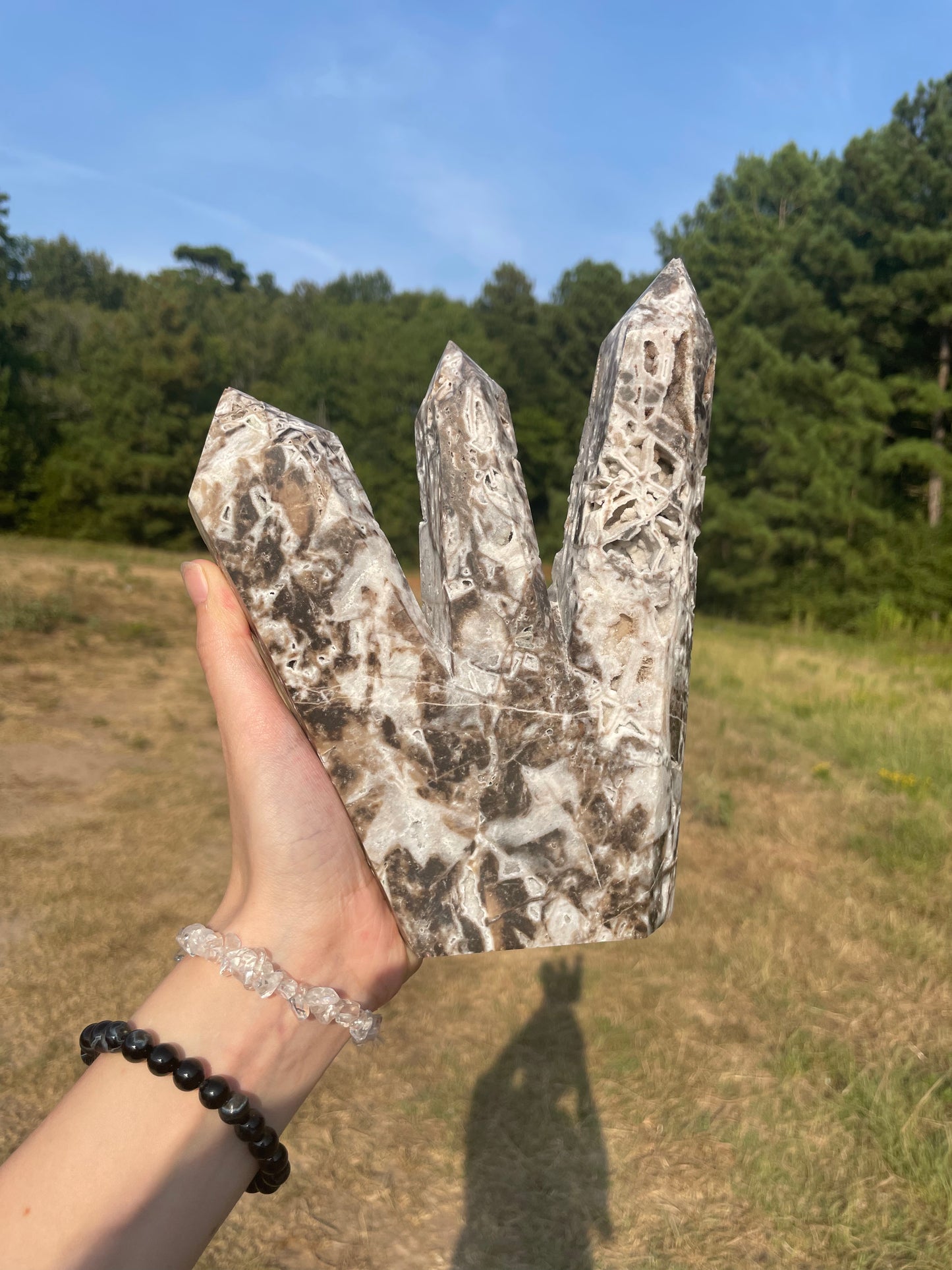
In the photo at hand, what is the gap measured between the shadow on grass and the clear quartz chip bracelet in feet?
5.44

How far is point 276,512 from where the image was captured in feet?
4.66

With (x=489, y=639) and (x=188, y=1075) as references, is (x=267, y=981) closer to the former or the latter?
(x=188, y=1075)

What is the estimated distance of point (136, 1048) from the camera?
111 cm

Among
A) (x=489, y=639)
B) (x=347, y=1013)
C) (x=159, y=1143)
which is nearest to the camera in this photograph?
(x=159, y=1143)

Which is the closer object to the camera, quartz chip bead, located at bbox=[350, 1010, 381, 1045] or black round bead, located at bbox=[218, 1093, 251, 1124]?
black round bead, located at bbox=[218, 1093, 251, 1124]

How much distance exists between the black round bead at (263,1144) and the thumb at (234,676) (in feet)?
1.83

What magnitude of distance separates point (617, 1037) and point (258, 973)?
2.50m

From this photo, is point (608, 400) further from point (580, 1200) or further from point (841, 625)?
point (841, 625)

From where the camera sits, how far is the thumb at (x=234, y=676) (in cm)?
147

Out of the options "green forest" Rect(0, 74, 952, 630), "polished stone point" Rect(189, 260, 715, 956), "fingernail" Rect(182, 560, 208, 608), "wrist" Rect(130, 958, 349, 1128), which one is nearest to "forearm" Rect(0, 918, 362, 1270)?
"wrist" Rect(130, 958, 349, 1128)

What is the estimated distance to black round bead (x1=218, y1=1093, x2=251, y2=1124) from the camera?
1110mm

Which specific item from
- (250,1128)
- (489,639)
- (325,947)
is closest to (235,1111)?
(250,1128)

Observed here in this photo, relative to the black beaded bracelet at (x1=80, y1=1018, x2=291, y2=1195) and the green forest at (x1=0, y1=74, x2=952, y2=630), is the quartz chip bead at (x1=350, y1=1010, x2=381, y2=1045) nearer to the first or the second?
the black beaded bracelet at (x1=80, y1=1018, x2=291, y2=1195)

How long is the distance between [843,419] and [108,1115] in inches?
681
